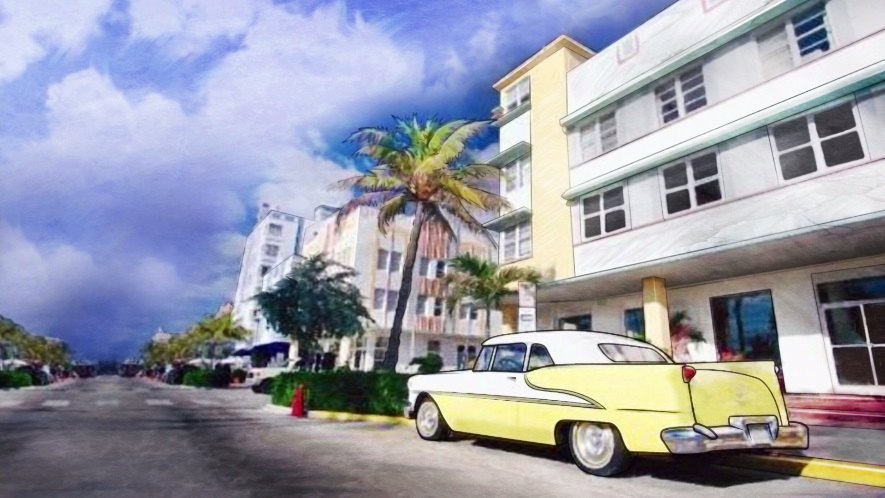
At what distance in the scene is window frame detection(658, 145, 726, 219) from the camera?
11.4m

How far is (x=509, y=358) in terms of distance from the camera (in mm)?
6520

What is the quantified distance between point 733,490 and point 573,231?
10.7 meters

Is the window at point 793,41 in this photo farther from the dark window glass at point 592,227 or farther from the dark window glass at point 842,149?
the dark window glass at point 592,227

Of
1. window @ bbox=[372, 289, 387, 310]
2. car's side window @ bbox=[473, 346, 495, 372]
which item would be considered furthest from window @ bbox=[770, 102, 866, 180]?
window @ bbox=[372, 289, 387, 310]

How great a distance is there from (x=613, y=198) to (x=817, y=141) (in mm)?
5052

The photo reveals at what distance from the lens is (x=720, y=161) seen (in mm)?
11484

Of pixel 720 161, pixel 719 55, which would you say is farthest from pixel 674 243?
pixel 719 55

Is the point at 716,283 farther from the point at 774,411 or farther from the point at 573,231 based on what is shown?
the point at 774,411

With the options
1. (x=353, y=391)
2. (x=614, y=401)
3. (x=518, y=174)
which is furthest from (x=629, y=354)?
(x=518, y=174)

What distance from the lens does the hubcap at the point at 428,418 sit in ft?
25.2

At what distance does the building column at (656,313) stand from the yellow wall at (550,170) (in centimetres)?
225

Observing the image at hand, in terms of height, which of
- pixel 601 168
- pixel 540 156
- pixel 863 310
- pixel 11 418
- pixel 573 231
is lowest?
pixel 11 418

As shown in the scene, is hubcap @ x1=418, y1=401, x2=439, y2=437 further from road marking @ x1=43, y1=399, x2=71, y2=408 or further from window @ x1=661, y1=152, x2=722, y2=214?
road marking @ x1=43, y1=399, x2=71, y2=408

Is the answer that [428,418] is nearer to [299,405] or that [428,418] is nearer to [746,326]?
[299,405]
